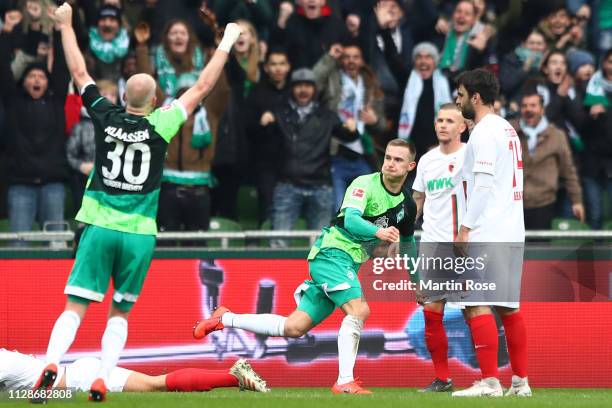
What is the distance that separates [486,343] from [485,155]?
1440mm

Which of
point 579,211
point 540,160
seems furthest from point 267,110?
point 579,211

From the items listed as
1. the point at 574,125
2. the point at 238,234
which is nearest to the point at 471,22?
the point at 574,125

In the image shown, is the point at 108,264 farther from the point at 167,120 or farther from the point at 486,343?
the point at 486,343

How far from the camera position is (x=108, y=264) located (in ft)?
27.8

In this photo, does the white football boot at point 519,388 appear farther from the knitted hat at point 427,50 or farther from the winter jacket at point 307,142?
the knitted hat at point 427,50

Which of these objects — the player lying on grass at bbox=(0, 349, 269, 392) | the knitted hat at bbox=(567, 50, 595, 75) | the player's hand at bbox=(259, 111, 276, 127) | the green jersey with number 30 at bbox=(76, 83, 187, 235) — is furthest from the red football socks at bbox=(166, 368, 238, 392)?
the knitted hat at bbox=(567, 50, 595, 75)

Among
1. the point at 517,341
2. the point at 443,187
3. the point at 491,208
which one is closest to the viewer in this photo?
the point at 491,208

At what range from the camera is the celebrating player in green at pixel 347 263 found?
9867 mm

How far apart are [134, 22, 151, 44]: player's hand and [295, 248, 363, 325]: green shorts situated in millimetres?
5737

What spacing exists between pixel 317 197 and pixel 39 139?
3258 millimetres

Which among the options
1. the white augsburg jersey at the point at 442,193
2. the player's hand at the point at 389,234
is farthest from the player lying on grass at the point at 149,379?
the white augsburg jersey at the point at 442,193

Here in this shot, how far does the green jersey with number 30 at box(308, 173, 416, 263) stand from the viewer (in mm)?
10039

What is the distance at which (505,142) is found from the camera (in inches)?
376

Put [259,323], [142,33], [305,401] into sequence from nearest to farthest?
[305,401]
[259,323]
[142,33]
